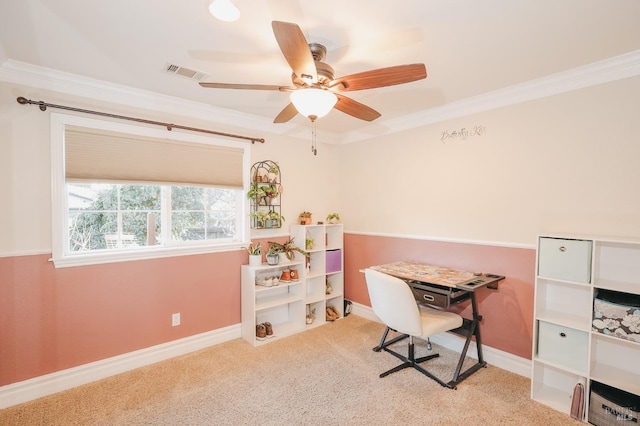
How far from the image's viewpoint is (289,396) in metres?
2.29

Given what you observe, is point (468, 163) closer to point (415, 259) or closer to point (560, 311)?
point (415, 259)

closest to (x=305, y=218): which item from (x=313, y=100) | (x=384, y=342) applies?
(x=384, y=342)

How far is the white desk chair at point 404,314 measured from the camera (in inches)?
91.6

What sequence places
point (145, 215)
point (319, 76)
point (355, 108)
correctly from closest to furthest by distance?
point (319, 76) < point (355, 108) < point (145, 215)

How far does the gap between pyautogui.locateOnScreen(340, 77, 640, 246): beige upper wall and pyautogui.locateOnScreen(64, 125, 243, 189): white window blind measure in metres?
1.82

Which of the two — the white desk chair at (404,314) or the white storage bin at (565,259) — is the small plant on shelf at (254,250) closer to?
the white desk chair at (404,314)

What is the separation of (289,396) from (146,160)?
2321 mm

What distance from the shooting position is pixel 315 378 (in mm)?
2518

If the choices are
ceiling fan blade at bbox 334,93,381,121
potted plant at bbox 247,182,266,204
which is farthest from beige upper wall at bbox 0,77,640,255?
ceiling fan blade at bbox 334,93,381,121

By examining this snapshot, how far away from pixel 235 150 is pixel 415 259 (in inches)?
90.6

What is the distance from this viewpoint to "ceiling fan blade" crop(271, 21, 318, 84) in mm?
1264

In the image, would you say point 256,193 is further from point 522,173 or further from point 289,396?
point 522,173

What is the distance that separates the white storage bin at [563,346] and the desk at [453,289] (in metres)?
0.46

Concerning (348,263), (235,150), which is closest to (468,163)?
(348,263)
